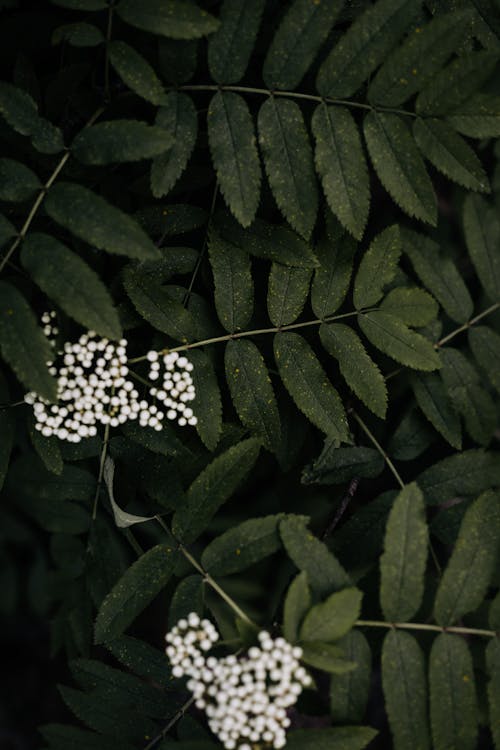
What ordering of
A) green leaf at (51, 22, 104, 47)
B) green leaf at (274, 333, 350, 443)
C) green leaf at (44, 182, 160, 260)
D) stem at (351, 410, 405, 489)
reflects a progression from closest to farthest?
green leaf at (44, 182, 160, 260)
green leaf at (51, 22, 104, 47)
green leaf at (274, 333, 350, 443)
stem at (351, 410, 405, 489)

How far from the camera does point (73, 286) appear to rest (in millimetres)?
1914

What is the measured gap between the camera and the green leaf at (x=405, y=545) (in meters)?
2.06

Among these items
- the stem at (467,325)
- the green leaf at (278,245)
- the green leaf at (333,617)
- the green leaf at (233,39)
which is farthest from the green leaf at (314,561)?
the green leaf at (233,39)

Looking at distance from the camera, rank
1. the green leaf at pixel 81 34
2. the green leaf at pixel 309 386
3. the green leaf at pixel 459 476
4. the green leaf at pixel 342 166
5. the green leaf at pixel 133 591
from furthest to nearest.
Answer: the green leaf at pixel 459 476 → the green leaf at pixel 309 386 → the green leaf at pixel 133 591 → the green leaf at pixel 342 166 → the green leaf at pixel 81 34

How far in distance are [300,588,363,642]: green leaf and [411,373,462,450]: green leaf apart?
914 millimetres

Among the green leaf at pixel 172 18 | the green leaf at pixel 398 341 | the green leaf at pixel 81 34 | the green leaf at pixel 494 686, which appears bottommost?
the green leaf at pixel 494 686

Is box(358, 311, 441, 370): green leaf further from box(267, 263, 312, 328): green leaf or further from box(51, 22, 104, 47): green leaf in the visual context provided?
box(51, 22, 104, 47): green leaf

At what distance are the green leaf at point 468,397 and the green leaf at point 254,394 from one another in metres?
0.78

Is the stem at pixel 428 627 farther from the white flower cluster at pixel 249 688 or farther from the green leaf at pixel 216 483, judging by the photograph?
the green leaf at pixel 216 483

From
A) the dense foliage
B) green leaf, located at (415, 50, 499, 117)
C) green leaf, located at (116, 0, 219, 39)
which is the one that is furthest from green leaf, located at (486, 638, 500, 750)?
green leaf, located at (116, 0, 219, 39)

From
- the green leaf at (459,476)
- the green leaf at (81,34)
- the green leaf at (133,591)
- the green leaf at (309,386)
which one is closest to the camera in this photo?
the green leaf at (81,34)

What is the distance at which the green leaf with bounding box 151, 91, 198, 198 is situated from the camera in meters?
2.07

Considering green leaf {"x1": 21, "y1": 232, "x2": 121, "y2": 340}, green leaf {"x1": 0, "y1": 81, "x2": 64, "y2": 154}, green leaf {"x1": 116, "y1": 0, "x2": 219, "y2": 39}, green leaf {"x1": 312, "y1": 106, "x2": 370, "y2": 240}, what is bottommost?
green leaf {"x1": 21, "y1": 232, "x2": 121, "y2": 340}

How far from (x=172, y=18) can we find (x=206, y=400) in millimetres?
1190
